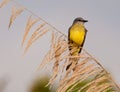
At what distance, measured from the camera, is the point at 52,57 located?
565 cm

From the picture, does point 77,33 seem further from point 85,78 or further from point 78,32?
point 85,78

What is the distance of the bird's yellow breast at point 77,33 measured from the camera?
9.88 m

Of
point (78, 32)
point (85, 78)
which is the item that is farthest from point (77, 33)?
point (85, 78)

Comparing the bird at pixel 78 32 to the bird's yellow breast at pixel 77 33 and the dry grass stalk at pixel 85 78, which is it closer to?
the bird's yellow breast at pixel 77 33

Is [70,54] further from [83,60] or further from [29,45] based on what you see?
[29,45]

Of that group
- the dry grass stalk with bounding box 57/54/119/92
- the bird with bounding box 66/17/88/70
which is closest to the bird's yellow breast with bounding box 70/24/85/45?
the bird with bounding box 66/17/88/70

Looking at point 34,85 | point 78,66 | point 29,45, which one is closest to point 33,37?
point 29,45

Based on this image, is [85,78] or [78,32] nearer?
[85,78]

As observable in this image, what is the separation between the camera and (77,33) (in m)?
10.3

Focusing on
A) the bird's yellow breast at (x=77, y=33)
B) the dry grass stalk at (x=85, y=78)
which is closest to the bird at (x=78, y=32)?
the bird's yellow breast at (x=77, y=33)

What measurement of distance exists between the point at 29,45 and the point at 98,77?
2.85 ft

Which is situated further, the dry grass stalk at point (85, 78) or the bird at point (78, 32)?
the bird at point (78, 32)

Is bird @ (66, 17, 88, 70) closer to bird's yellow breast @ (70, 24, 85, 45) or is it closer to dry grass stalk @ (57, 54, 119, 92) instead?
bird's yellow breast @ (70, 24, 85, 45)

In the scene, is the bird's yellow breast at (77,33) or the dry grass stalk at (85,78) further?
the bird's yellow breast at (77,33)
